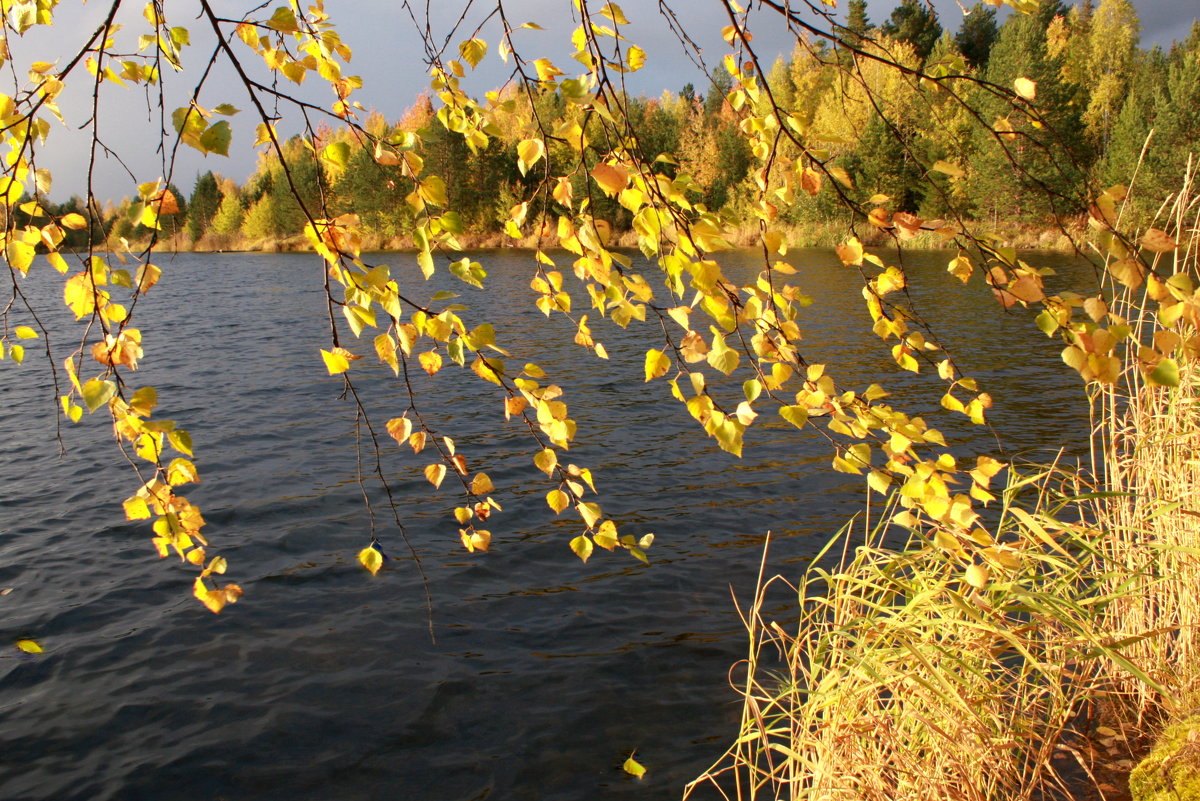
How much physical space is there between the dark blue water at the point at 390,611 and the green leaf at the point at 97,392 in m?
3.48

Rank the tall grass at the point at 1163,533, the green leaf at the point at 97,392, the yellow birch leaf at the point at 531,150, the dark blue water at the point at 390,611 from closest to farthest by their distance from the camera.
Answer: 1. the green leaf at the point at 97,392
2. the yellow birch leaf at the point at 531,150
3. the tall grass at the point at 1163,533
4. the dark blue water at the point at 390,611

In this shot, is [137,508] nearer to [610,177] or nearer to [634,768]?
[610,177]

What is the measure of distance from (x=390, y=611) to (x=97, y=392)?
5017mm

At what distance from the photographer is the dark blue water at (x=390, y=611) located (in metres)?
4.77

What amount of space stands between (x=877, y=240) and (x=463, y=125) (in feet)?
154

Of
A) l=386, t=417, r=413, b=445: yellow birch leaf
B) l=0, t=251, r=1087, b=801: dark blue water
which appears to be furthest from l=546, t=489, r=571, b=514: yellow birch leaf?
l=0, t=251, r=1087, b=801: dark blue water

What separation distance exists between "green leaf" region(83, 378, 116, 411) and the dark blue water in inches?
137

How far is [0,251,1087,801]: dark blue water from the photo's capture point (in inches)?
188

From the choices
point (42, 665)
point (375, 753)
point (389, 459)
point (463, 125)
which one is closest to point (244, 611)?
point (42, 665)

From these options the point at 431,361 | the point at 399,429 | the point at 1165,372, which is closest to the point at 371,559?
the point at 399,429

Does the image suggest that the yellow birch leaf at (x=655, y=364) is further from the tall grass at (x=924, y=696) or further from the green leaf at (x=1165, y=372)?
the tall grass at (x=924, y=696)

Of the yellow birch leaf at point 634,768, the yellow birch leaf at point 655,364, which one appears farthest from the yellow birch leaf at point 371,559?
the yellow birch leaf at point 634,768

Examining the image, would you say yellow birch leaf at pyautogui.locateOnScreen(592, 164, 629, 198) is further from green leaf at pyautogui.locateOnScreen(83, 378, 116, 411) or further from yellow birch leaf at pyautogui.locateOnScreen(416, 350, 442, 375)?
green leaf at pyautogui.locateOnScreen(83, 378, 116, 411)

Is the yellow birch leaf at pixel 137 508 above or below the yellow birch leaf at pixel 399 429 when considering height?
below
